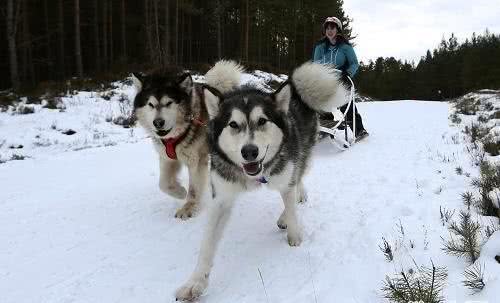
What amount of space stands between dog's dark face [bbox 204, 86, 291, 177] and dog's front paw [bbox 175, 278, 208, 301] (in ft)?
2.71

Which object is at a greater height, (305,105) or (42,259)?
(305,105)

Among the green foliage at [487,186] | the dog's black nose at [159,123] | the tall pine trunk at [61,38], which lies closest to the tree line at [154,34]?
the tall pine trunk at [61,38]

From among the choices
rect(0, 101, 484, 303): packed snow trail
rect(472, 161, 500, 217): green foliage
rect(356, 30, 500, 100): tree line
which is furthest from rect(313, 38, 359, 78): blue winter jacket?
rect(356, 30, 500, 100): tree line

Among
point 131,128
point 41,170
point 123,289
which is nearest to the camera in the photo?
A: point 123,289

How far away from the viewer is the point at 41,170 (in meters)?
6.26

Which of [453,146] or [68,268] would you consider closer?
[68,268]

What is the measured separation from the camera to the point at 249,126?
3.04m

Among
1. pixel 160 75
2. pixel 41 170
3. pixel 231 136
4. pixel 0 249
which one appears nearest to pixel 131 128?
pixel 41 170

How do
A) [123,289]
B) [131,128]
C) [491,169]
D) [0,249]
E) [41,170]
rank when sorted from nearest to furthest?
[123,289] → [0,249] → [491,169] → [41,170] → [131,128]

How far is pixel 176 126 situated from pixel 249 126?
1.46 meters

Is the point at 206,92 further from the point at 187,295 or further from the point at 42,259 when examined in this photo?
the point at 42,259

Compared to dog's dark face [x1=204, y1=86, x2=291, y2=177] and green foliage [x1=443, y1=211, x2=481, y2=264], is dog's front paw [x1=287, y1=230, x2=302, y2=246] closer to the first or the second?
dog's dark face [x1=204, y1=86, x2=291, y2=177]

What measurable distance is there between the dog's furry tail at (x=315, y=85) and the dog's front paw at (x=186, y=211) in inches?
66.0

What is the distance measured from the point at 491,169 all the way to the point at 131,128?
7.86 meters
